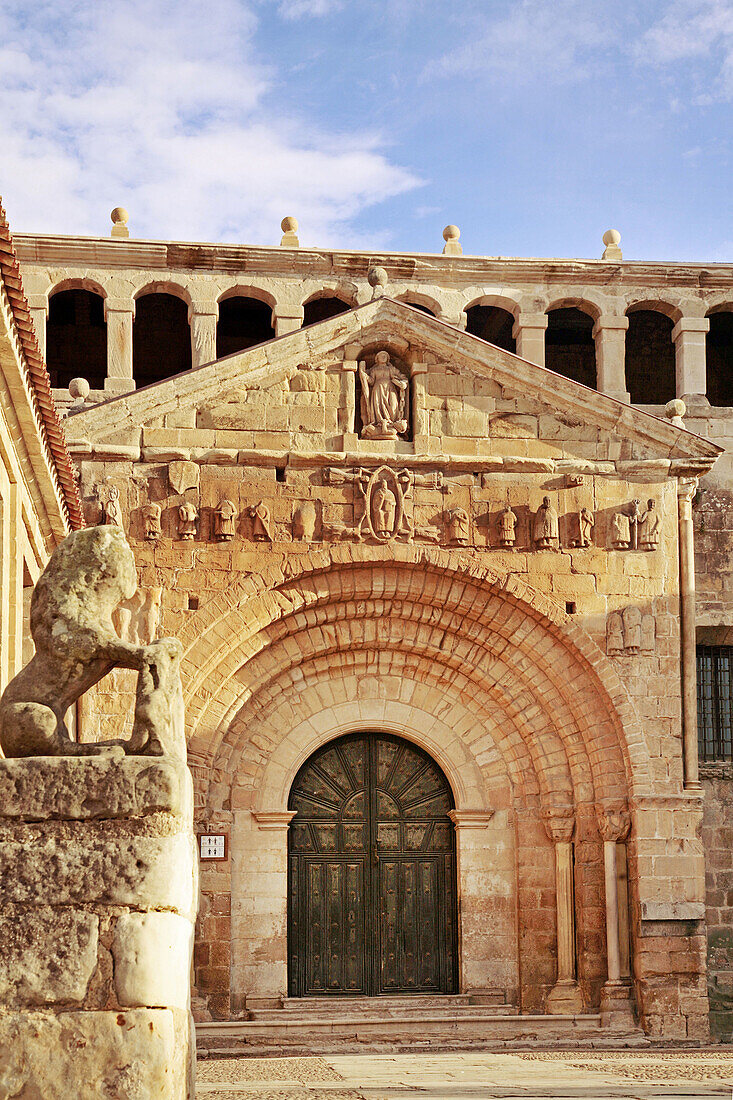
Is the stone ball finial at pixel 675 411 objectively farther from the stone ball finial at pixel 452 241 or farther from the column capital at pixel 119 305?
the column capital at pixel 119 305

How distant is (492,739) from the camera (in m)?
18.0

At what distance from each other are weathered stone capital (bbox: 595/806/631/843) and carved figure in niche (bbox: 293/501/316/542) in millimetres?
4575

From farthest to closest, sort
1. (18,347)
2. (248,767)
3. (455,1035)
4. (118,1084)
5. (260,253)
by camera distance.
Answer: (260,253) → (248,767) → (455,1035) → (18,347) → (118,1084)

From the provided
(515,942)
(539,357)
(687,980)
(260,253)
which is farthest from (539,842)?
(260,253)

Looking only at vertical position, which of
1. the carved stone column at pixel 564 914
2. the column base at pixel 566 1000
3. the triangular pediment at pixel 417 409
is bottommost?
the column base at pixel 566 1000

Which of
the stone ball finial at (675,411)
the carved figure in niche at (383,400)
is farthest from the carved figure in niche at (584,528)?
the carved figure in niche at (383,400)

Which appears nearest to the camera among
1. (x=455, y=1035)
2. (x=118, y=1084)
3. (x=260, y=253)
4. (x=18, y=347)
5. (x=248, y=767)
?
(x=118, y=1084)

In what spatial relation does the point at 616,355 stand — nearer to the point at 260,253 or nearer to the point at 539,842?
the point at 260,253

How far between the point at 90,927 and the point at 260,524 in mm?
11340

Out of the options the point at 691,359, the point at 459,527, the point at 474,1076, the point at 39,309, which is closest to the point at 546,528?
the point at 459,527

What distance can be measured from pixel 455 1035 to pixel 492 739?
3.47 meters

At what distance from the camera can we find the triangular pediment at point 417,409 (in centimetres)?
1722

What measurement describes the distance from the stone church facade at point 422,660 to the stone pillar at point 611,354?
226 cm

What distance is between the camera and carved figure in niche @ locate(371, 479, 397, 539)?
56.2 ft
